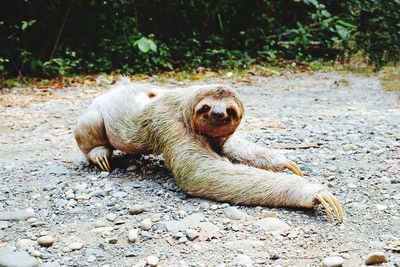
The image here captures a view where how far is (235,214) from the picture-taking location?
11.6 feet

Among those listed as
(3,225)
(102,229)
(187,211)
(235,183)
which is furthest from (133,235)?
(3,225)

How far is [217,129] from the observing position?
12.8 feet

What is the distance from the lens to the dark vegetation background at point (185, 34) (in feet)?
33.8

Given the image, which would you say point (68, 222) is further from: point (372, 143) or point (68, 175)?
point (372, 143)

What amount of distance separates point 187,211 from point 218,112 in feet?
2.38

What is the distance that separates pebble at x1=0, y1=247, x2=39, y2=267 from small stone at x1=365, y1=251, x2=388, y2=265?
1.82 meters

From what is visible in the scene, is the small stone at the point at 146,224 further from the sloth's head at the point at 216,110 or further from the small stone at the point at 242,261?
the sloth's head at the point at 216,110

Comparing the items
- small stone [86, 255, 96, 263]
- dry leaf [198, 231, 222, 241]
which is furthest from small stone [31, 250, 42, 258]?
dry leaf [198, 231, 222, 241]

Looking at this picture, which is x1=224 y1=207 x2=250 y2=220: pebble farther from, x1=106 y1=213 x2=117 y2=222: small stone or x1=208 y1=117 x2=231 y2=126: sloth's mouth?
x1=106 y1=213 x2=117 y2=222: small stone

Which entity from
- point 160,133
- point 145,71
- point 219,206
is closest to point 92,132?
point 160,133

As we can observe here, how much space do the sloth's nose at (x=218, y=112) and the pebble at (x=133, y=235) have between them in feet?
3.25

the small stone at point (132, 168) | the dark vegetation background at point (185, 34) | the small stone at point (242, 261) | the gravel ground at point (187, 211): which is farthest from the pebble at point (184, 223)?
the dark vegetation background at point (185, 34)

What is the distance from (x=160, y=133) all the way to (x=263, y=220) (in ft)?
3.77

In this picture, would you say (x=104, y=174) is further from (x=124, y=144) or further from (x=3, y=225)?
(x=3, y=225)
